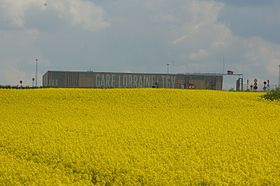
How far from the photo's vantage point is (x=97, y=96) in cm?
1972

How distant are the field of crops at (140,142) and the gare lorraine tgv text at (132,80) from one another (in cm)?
2582

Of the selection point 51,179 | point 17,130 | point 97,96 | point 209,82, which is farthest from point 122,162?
point 209,82

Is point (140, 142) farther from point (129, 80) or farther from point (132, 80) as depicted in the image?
point (132, 80)

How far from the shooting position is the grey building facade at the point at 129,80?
148 feet

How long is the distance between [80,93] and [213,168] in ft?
36.0

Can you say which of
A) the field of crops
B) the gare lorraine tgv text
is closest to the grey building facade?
the gare lorraine tgv text

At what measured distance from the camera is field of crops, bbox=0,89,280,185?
966cm

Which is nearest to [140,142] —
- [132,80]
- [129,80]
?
[129,80]

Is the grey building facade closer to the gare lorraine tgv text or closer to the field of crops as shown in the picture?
the gare lorraine tgv text

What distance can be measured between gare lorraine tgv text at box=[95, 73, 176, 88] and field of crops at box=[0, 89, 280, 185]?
25.8 m

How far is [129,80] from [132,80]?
0.63m

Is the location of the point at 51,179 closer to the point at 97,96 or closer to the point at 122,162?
the point at 122,162

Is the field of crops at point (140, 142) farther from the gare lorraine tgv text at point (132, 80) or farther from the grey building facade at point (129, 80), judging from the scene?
the grey building facade at point (129, 80)

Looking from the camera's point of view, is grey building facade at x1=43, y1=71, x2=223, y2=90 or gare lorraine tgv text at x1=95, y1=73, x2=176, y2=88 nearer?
gare lorraine tgv text at x1=95, y1=73, x2=176, y2=88
